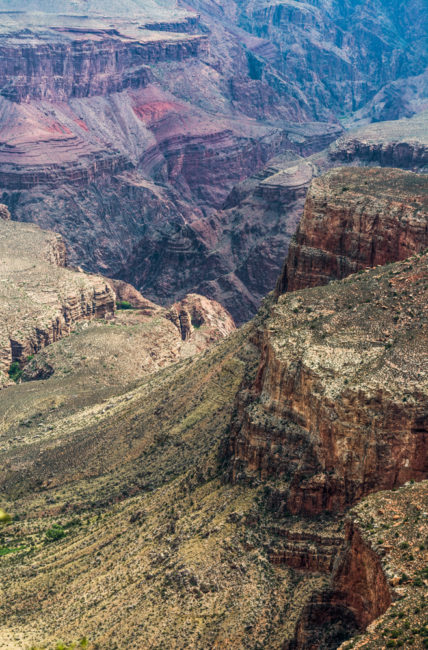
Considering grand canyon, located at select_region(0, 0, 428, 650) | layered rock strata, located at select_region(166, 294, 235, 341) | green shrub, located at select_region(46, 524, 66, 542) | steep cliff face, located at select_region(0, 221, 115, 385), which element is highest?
grand canyon, located at select_region(0, 0, 428, 650)

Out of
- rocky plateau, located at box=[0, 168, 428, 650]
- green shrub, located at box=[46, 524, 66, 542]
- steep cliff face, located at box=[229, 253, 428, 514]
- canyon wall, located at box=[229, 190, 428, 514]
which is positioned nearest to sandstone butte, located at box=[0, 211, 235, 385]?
green shrub, located at box=[46, 524, 66, 542]

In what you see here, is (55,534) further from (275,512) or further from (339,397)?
(339,397)

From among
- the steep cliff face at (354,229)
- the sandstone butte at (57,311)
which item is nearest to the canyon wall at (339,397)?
the steep cliff face at (354,229)

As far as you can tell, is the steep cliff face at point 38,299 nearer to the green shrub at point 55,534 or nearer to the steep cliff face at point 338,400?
the green shrub at point 55,534

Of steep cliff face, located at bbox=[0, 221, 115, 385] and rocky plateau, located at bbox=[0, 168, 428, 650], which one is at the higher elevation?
rocky plateau, located at bbox=[0, 168, 428, 650]

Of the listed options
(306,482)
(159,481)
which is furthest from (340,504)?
(159,481)

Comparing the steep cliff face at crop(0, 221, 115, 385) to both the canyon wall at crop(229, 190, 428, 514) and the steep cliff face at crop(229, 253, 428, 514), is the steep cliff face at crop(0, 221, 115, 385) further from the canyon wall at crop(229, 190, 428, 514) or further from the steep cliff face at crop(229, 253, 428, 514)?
the steep cliff face at crop(229, 253, 428, 514)
